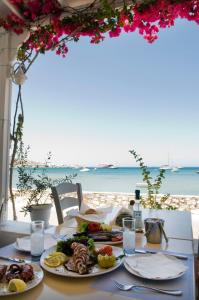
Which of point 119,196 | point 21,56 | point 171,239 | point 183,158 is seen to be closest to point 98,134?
point 183,158

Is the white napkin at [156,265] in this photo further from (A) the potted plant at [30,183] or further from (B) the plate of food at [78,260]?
(A) the potted plant at [30,183]

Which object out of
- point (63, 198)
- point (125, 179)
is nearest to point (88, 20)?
point (63, 198)

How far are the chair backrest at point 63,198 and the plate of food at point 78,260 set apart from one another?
0.89 metres

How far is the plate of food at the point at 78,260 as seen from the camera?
2.67 ft

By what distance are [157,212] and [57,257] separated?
104cm

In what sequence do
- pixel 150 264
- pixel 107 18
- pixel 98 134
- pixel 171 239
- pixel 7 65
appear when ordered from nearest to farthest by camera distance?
pixel 150 264
pixel 171 239
pixel 107 18
pixel 7 65
pixel 98 134

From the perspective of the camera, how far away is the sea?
15.5 meters

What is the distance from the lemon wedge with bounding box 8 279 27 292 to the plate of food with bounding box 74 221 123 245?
472 mm

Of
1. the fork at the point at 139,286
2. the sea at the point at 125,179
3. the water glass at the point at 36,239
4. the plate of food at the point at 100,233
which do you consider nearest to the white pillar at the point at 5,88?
the plate of food at the point at 100,233

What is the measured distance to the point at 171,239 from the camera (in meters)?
1.19

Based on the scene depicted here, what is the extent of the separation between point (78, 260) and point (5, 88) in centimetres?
186

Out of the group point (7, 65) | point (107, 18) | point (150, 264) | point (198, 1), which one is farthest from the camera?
point (7, 65)

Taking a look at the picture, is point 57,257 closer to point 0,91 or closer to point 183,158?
point 0,91

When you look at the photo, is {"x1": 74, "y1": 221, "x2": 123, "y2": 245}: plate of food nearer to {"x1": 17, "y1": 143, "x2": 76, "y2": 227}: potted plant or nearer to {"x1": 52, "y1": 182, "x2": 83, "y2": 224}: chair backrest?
{"x1": 52, "y1": 182, "x2": 83, "y2": 224}: chair backrest
